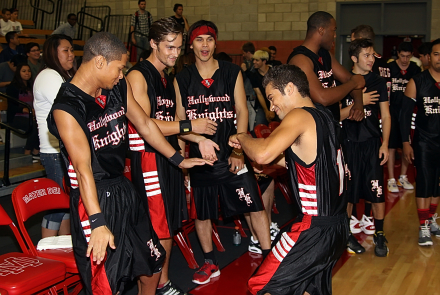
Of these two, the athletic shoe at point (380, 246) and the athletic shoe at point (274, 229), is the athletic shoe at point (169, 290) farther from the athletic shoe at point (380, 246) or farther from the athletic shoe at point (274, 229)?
the athletic shoe at point (380, 246)

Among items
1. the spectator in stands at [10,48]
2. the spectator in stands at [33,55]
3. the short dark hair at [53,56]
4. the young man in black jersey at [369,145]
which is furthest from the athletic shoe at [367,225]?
the spectator in stands at [10,48]

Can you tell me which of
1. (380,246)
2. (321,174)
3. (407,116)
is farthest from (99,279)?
(407,116)

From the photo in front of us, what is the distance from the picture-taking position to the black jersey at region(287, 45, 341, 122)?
Result: 3.84 meters

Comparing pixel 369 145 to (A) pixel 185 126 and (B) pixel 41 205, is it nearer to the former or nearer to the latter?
(A) pixel 185 126

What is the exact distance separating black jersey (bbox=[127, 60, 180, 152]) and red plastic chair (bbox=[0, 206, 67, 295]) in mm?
997

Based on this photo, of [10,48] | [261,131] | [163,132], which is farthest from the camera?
[10,48]

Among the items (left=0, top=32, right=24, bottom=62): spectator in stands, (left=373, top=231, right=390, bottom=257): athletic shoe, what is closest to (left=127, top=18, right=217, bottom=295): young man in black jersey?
(left=373, top=231, right=390, bottom=257): athletic shoe

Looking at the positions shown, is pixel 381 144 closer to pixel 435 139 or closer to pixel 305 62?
pixel 435 139

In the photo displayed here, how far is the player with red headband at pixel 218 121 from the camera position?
12.5 feet

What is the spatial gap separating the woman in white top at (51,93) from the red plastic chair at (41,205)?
49cm

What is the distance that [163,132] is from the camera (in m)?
3.28

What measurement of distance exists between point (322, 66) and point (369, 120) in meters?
0.94

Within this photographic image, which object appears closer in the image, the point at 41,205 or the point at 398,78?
the point at 41,205

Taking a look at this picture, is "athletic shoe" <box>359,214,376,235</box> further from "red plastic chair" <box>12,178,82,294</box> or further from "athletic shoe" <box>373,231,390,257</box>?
"red plastic chair" <box>12,178,82,294</box>
